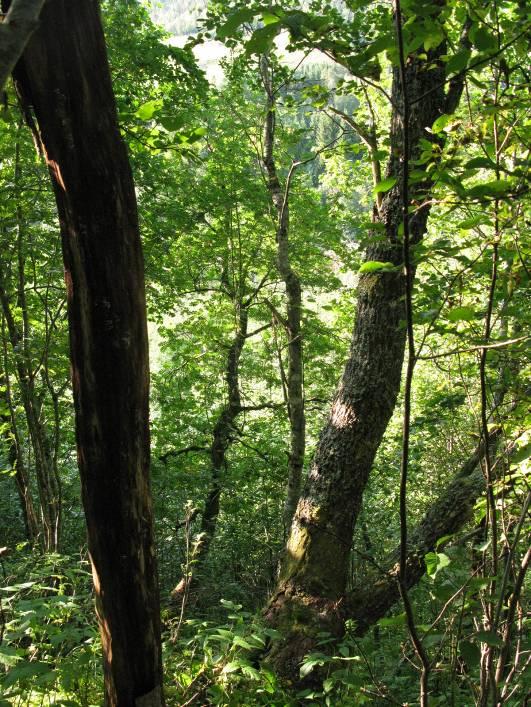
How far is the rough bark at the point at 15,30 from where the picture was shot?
0.94 m

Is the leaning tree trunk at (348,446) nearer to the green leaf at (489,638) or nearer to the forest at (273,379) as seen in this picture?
the forest at (273,379)

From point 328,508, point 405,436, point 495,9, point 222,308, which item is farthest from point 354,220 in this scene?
point 405,436

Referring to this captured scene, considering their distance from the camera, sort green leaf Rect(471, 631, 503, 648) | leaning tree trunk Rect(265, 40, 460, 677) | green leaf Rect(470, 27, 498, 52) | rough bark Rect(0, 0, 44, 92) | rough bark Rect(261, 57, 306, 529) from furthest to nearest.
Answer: rough bark Rect(261, 57, 306, 529)
leaning tree trunk Rect(265, 40, 460, 677)
green leaf Rect(470, 27, 498, 52)
green leaf Rect(471, 631, 503, 648)
rough bark Rect(0, 0, 44, 92)

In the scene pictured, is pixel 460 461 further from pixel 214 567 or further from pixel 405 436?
pixel 405 436

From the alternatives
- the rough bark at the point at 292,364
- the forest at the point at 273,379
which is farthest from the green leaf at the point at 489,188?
the rough bark at the point at 292,364

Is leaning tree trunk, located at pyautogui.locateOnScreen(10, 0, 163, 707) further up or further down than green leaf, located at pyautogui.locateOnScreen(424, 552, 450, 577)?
further up

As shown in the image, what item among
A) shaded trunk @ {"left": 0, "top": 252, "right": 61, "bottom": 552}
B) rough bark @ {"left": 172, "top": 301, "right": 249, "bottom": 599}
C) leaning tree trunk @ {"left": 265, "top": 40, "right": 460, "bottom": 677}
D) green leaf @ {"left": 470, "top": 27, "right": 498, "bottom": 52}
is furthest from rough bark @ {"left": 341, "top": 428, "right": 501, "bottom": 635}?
rough bark @ {"left": 172, "top": 301, "right": 249, "bottom": 599}

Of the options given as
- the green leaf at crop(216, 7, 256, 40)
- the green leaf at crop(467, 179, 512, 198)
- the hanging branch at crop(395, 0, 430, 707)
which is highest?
the green leaf at crop(216, 7, 256, 40)

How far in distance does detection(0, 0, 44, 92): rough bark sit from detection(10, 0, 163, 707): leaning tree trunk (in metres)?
0.61

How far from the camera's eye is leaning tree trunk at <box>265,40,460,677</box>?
12.4 feet

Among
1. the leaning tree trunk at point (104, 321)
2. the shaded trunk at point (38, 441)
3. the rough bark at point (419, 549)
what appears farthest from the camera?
the shaded trunk at point (38, 441)

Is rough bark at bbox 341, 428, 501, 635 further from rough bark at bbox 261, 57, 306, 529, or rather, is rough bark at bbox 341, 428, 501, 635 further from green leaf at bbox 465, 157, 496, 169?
green leaf at bbox 465, 157, 496, 169

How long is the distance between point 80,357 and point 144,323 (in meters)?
0.22

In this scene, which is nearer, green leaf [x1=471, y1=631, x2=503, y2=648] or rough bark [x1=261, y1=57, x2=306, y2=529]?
green leaf [x1=471, y1=631, x2=503, y2=648]
